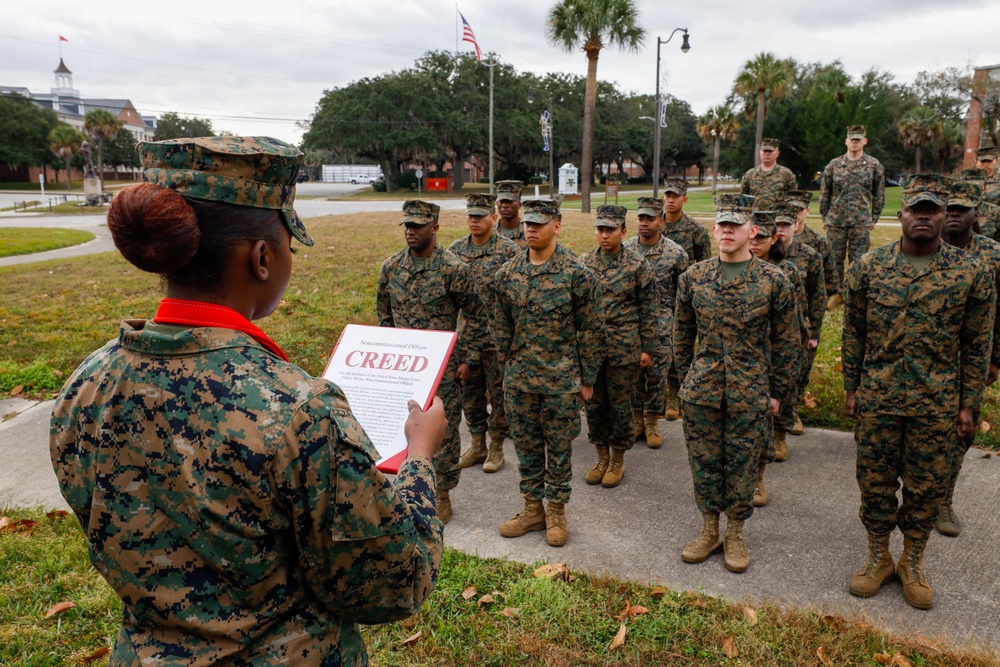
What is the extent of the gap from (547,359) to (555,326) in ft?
0.78

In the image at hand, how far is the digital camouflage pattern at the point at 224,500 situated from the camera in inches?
55.5

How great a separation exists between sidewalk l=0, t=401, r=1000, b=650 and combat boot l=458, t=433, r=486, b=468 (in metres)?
0.09

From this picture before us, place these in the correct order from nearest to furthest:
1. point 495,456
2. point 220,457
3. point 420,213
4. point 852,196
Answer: point 220,457 < point 420,213 < point 495,456 < point 852,196

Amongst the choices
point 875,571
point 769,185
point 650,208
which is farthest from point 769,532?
point 769,185

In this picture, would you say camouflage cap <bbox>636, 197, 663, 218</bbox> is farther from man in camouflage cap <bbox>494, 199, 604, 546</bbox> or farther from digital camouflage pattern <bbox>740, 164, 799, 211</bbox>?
digital camouflage pattern <bbox>740, 164, 799, 211</bbox>

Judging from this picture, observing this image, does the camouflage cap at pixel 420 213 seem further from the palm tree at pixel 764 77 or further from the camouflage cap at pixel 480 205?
the palm tree at pixel 764 77

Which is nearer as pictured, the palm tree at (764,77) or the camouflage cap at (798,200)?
the camouflage cap at (798,200)

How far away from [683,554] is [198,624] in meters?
3.69

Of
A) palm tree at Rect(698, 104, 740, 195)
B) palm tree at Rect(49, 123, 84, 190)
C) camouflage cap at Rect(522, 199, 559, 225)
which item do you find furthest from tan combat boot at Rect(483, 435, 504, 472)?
palm tree at Rect(49, 123, 84, 190)

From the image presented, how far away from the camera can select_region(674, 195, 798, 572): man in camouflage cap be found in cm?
450

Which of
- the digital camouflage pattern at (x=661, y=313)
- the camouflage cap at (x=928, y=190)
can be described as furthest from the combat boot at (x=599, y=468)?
the camouflage cap at (x=928, y=190)

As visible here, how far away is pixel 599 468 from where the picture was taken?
5988mm

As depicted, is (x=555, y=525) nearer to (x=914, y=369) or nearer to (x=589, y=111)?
(x=914, y=369)

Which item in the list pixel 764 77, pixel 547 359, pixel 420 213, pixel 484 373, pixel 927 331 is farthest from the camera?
pixel 764 77
